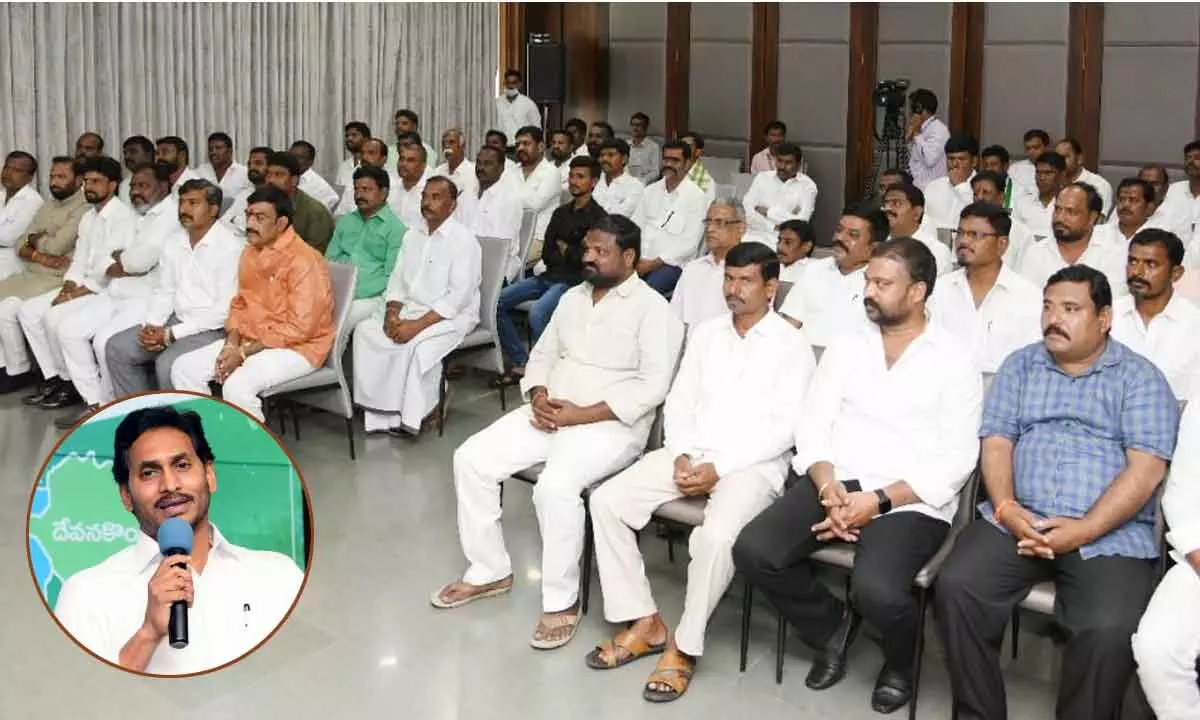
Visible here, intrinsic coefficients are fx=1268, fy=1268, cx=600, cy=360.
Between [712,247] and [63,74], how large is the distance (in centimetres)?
550

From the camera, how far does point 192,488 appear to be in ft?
4.14

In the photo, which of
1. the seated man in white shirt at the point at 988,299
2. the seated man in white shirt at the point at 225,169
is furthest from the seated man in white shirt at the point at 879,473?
the seated man in white shirt at the point at 225,169

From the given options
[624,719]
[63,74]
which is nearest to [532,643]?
[624,719]

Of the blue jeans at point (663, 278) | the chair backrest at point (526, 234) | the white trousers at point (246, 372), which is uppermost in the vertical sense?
the chair backrest at point (526, 234)

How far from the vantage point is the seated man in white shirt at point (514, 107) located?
11578 millimetres

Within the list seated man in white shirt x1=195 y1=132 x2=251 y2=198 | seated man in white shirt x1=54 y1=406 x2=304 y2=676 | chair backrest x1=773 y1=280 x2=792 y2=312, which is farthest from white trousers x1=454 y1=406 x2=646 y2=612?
seated man in white shirt x1=195 y1=132 x2=251 y2=198

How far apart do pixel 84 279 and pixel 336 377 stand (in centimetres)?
176

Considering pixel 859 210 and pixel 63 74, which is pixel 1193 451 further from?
pixel 63 74

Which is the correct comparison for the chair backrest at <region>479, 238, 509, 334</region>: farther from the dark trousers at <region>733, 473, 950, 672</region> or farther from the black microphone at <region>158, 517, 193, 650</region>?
the black microphone at <region>158, 517, 193, 650</region>

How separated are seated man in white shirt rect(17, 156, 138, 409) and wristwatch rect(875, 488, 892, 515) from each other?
418cm

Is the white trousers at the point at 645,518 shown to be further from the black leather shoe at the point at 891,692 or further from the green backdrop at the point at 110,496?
the green backdrop at the point at 110,496

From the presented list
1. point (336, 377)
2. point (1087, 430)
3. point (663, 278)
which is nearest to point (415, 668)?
point (1087, 430)

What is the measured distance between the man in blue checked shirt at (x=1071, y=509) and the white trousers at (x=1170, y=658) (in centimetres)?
5

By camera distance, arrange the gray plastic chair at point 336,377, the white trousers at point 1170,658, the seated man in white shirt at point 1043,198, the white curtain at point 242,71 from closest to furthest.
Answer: the white trousers at point 1170,658
the gray plastic chair at point 336,377
the seated man in white shirt at point 1043,198
the white curtain at point 242,71
